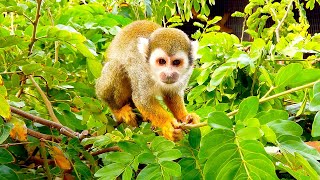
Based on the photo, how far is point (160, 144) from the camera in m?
1.04

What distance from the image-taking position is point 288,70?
102 centimetres

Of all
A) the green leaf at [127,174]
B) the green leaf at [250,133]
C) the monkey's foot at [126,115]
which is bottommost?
the monkey's foot at [126,115]

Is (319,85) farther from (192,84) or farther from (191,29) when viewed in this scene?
(191,29)

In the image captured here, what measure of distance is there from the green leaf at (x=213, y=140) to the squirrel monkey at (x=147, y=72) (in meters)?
0.79

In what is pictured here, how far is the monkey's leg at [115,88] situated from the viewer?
2039 mm

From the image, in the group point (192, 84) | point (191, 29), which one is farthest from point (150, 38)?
point (191, 29)

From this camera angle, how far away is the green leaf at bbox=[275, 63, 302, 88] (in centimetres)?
100

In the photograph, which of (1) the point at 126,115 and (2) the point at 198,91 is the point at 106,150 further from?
(1) the point at 126,115

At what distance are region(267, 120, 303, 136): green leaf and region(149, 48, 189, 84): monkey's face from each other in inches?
37.2

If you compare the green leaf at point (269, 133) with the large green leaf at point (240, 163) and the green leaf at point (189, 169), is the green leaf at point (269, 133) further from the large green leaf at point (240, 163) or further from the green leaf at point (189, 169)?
the green leaf at point (189, 169)

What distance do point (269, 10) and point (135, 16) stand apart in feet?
2.64

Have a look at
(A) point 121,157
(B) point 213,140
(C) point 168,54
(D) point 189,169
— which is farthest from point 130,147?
(C) point 168,54

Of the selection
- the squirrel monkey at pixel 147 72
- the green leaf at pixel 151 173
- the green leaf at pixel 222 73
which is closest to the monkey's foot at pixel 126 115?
the squirrel monkey at pixel 147 72

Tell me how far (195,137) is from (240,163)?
263mm
